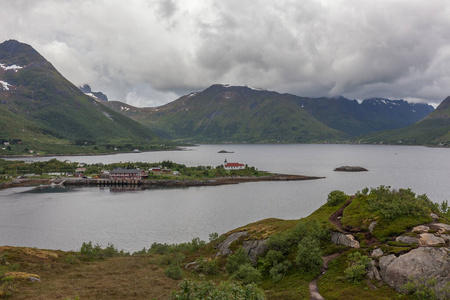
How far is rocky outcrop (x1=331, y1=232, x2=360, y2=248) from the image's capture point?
1461 inches

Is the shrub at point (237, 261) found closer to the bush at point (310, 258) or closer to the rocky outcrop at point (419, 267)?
the bush at point (310, 258)

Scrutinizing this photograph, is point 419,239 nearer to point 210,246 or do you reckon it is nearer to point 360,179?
point 210,246

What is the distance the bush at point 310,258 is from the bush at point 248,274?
16.5 ft

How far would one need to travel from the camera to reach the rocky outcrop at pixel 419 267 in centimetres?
2770

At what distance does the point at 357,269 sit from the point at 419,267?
5.55m

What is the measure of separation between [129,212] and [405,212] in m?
84.2

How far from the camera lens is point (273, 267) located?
3834cm

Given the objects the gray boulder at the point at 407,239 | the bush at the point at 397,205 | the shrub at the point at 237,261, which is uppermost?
the bush at the point at 397,205

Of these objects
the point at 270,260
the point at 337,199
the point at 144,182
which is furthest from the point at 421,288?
the point at 144,182

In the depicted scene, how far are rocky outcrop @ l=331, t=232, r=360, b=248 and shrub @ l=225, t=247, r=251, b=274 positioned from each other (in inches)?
461

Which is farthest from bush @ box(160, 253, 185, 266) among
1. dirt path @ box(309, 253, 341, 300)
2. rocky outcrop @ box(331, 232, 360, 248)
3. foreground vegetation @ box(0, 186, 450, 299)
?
rocky outcrop @ box(331, 232, 360, 248)

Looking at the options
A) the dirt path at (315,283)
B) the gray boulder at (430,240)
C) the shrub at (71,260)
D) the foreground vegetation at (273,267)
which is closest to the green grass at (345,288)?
the foreground vegetation at (273,267)

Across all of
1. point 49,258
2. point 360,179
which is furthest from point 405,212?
point 360,179

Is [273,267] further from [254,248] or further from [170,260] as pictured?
[170,260]
